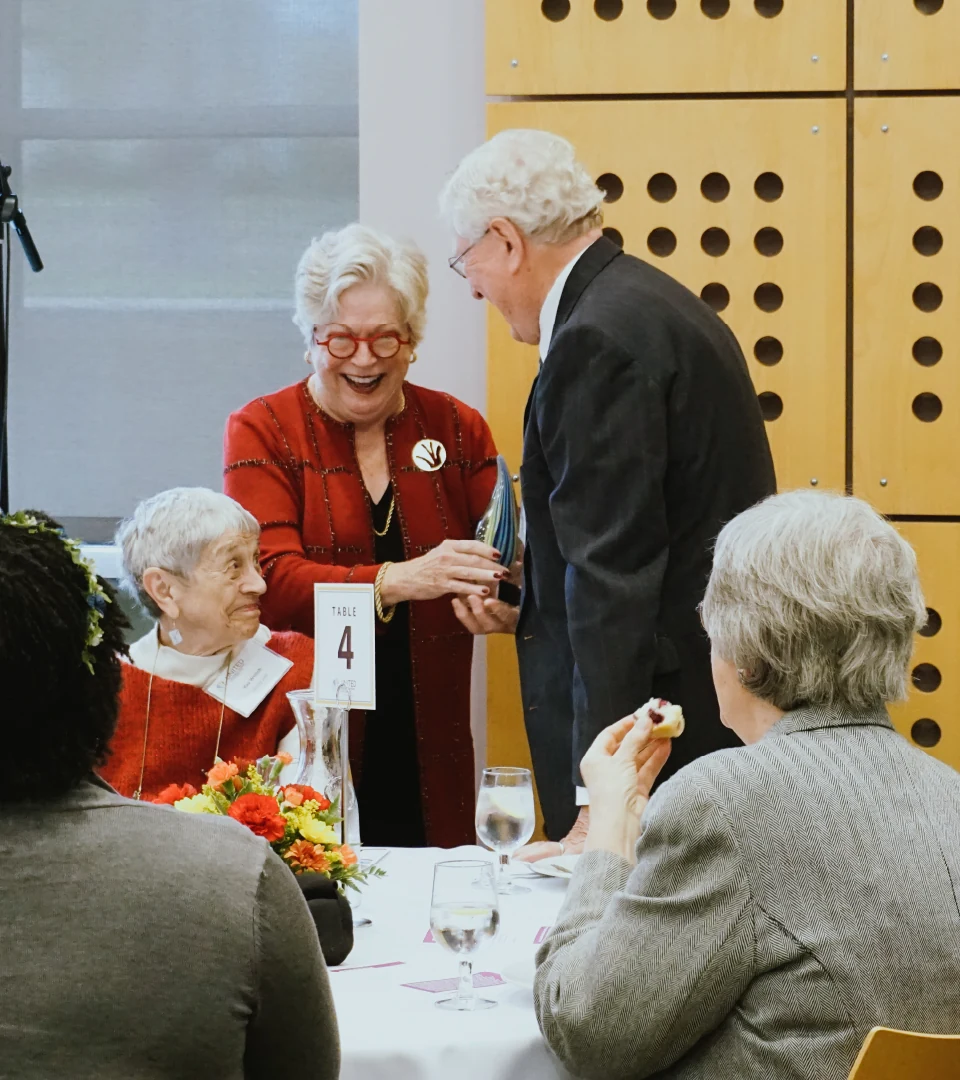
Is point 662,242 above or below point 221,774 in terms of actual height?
above

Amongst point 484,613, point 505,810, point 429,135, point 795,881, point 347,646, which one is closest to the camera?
point 795,881

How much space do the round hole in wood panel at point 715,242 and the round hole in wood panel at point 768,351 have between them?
221 mm

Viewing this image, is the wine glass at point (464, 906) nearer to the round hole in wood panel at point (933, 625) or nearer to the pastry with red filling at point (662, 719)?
the pastry with red filling at point (662, 719)

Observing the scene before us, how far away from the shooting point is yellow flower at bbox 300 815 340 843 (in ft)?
5.55

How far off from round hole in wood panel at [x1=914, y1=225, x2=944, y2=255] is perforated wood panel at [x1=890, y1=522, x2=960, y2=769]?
2.00 ft

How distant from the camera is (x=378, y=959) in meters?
1.71

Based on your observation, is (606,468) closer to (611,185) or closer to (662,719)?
(662,719)

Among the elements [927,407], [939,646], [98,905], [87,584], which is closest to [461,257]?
[927,407]

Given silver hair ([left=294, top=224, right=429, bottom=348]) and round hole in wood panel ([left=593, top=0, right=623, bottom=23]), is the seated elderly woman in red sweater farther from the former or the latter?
round hole in wood panel ([left=593, top=0, right=623, bottom=23])

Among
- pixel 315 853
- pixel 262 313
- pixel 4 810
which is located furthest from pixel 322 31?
pixel 4 810

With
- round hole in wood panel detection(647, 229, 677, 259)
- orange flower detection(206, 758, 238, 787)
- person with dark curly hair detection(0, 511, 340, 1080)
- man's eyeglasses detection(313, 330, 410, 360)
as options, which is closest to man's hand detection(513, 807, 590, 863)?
orange flower detection(206, 758, 238, 787)

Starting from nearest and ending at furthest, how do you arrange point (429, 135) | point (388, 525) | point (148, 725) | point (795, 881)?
point (795, 881), point (148, 725), point (388, 525), point (429, 135)

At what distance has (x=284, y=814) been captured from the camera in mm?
1698

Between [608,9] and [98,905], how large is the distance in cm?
268
